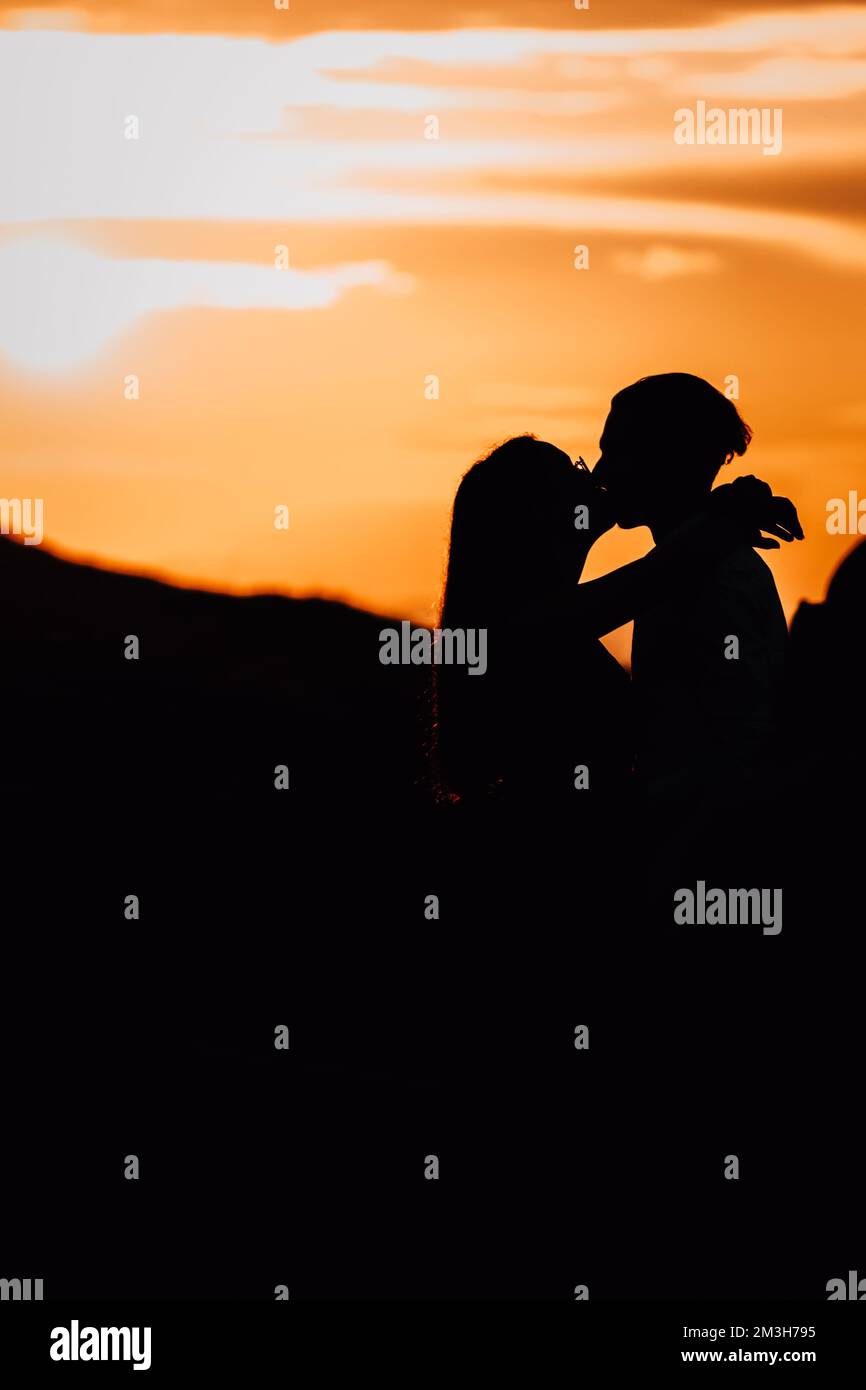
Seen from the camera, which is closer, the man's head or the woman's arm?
the woman's arm

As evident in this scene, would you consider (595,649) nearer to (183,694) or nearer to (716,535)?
(716,535)

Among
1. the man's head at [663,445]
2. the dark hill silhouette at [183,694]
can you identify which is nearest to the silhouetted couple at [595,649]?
the man's head at [663,445]

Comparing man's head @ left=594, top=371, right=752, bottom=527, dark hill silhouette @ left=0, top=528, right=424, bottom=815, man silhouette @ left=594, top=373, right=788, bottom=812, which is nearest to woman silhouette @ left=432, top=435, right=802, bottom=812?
man silhouette @ left=594, top=373, right=788, bottom=812

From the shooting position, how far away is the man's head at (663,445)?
4.77 m

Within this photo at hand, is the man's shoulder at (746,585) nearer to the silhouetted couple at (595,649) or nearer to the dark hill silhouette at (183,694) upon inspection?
the silhouetted couple at (595,649)

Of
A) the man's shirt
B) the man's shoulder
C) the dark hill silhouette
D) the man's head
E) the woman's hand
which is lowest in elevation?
the man's shirt

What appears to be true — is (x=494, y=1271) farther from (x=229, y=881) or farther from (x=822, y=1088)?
(x=229, y=881)

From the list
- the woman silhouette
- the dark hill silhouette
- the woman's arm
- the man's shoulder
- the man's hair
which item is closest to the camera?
the woman silhouette

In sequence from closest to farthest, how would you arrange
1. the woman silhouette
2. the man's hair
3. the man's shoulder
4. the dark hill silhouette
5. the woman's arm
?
the woman silhouette → the woman's arm → the man's shoulder → the man's hair → the dark hill silhouette

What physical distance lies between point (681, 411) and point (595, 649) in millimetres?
1015

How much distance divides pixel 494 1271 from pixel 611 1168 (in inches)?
23.1

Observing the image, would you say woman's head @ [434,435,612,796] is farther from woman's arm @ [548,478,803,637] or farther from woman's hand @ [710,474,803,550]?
woman's hand @ [710,474,803,550]

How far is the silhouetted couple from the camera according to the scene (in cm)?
416

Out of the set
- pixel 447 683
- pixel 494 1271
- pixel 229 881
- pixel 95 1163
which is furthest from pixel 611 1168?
pixel 229 881
